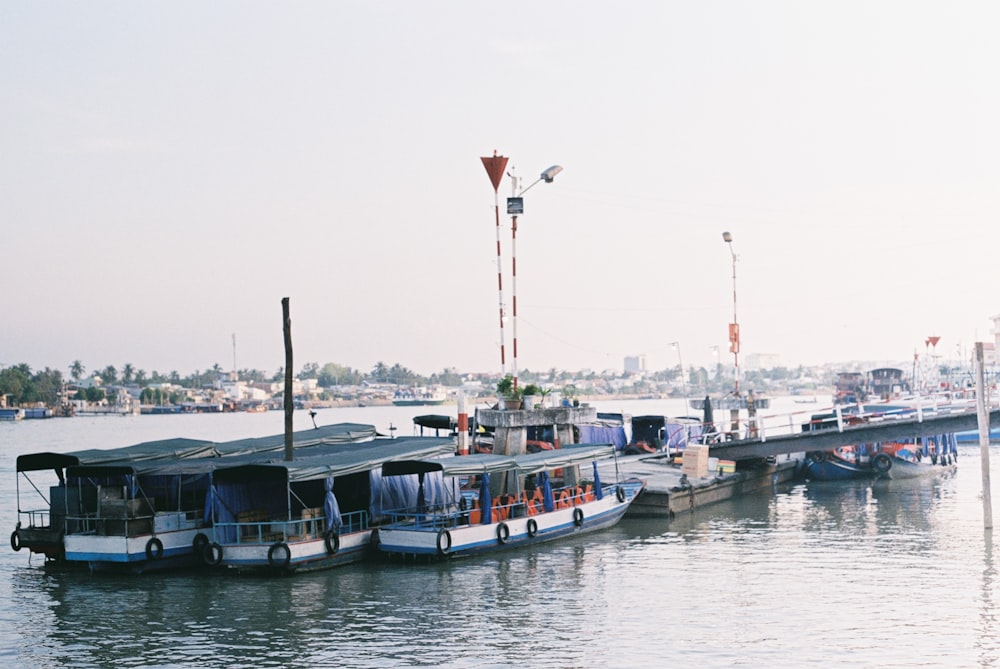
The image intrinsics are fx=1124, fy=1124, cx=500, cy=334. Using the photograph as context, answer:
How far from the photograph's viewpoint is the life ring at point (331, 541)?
30.7 meters

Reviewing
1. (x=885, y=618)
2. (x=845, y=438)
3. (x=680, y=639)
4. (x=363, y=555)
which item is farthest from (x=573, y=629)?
(x=845, y=438)

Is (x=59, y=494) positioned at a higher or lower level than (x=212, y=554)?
higher

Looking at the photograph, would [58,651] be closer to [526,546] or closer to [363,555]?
[363,555]

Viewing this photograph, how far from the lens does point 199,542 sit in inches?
1224

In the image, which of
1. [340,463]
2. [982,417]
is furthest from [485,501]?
[982,417]

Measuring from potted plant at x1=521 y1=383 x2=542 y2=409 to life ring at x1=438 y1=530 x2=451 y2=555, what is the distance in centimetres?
1045

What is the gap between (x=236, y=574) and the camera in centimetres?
3059

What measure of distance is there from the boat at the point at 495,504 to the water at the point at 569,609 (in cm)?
67

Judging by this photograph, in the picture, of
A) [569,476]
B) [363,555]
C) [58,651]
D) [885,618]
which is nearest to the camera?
[58,651]

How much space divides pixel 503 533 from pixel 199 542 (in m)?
9.02

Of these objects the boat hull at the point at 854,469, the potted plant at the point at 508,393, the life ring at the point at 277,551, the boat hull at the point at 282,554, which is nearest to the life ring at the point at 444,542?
the boat hull at the point at 282,554

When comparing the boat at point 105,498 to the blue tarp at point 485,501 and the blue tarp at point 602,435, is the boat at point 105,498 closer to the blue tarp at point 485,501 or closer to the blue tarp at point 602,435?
the blue tarp at point 485,501

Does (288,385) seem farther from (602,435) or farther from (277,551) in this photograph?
(602,435)

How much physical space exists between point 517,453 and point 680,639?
1819cm
